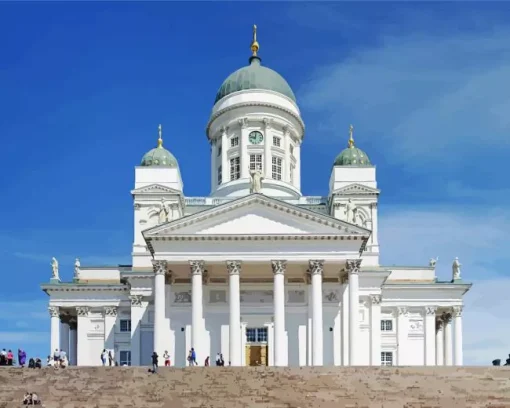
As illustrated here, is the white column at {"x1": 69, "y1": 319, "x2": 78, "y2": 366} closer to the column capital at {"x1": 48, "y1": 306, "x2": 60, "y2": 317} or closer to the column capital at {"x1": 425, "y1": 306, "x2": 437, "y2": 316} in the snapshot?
the column capital at {"x1": 48, "y1": 306, "x2": 60, "y2": 317}

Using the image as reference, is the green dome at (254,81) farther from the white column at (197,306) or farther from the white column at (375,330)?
the white column at (197,306)

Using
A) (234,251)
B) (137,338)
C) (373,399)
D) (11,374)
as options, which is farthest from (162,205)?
(373,399)

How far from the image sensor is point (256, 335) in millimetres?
56406

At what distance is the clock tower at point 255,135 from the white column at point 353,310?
1585 centimetres

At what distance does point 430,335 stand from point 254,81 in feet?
78.7

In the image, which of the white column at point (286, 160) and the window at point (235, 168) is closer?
the window at point (235, 168)

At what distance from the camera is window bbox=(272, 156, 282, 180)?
6962 centimetres

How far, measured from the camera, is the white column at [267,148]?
226ft

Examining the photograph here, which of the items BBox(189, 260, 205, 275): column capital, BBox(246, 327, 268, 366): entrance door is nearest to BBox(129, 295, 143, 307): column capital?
BBox(246, 327, 268, 366): entrance door

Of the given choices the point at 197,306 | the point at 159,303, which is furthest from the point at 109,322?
the point at 197,306

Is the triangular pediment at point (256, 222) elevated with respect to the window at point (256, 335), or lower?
elevated

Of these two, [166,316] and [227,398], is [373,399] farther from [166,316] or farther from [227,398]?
[166,316]

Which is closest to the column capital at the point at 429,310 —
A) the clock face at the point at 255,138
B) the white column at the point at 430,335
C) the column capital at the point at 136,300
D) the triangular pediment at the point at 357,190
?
the white column at the point at 430,335

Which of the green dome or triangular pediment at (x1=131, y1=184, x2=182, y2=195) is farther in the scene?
the green dome
